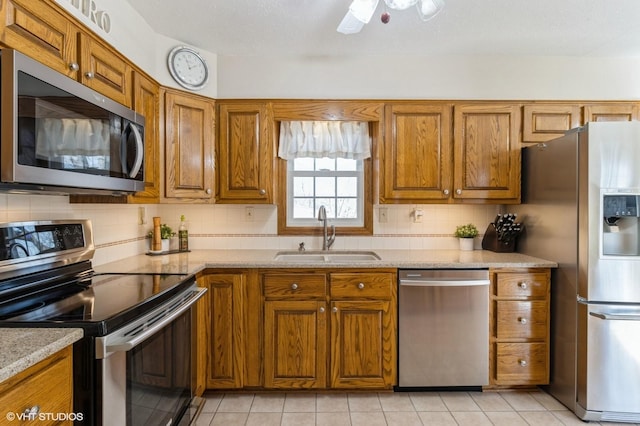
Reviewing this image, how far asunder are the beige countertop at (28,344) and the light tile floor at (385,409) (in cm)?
128

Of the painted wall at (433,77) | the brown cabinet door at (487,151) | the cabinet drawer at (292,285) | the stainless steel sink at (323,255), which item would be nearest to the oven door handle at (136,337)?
the cabinet drawer at (292,285)

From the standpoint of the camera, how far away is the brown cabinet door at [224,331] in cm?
229

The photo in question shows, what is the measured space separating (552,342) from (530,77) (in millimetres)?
1859

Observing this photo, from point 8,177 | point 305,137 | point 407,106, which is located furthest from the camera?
point 305,137

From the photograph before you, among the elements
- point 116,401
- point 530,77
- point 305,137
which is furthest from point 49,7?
point 530,77

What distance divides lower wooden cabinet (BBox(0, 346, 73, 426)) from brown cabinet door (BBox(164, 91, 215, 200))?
1.45 meters

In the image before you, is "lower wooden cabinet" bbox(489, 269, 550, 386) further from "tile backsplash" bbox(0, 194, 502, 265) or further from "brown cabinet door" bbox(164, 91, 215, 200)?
"brown cabinet door" bbox(164, 91, 215, 200)

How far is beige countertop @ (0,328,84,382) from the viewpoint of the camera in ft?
2.84

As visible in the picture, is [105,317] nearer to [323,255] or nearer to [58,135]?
[58,135]

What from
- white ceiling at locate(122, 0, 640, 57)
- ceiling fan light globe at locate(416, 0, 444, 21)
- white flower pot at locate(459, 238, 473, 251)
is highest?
white ceiling at locate(122, 0, 640, 57)

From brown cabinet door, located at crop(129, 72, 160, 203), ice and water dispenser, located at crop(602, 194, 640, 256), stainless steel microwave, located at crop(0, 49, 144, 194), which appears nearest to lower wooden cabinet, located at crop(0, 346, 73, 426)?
stainless steel microwave, located at crop(0, 49, 144, 194)

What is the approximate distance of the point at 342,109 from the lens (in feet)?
8.61

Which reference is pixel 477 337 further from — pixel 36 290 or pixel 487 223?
pixel 36 290

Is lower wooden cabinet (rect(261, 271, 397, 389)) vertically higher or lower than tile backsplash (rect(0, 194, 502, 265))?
lower
